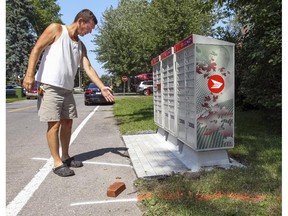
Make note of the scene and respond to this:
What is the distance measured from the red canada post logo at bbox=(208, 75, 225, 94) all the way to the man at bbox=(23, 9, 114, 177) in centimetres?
142

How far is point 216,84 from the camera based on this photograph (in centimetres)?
465

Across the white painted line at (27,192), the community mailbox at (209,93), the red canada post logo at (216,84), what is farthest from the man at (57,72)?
the red canada post logo at (216,84)

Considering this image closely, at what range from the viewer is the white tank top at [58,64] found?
14.7 ft

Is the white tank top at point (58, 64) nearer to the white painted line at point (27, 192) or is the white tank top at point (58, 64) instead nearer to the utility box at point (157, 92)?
the white painted line at point (27, 192)

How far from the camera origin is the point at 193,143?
15.4ft

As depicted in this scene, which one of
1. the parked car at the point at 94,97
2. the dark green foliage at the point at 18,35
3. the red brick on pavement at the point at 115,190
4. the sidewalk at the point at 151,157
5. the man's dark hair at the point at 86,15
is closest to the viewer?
the red brick on pavement at the point at 115,190

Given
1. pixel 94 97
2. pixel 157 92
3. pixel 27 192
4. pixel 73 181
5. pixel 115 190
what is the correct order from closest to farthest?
1. pixel 115 190
2. pixel 27 192
3. pixel 73 181
4. pixel 157 92
5. pixel 94 97

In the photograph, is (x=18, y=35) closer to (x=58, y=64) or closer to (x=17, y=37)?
(x=17, y=37)

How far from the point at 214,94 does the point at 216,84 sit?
0.48ft

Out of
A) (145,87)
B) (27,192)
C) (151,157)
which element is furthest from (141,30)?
(27,192)

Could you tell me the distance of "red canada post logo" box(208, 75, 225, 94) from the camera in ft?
15.2

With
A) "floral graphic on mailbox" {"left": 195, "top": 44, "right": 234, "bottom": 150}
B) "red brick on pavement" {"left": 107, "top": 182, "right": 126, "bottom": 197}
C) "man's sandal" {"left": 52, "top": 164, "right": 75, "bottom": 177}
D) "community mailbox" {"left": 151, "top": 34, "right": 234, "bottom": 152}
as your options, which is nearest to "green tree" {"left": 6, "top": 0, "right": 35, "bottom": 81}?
"man's sandal" {"left": 52, "top": 164, "right": 75, "bottom": 177}

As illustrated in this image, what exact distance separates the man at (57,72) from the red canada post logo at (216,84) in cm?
142

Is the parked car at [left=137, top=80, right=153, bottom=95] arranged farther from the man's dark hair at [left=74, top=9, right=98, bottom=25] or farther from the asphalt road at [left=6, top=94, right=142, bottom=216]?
the man's dark hair at [left=74, top=9, right=98, bottom=25]
